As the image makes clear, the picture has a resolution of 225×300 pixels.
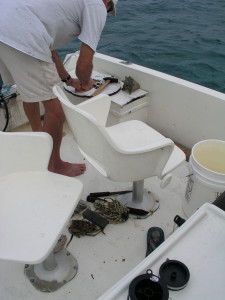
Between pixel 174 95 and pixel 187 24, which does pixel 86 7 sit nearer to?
pixel 174 95

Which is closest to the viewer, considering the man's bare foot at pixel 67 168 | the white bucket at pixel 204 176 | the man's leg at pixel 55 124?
the white bucket at pixel 204 176

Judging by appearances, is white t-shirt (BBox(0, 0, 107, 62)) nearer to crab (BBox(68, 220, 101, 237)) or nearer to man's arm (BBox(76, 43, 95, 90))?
man's arm (BBox(76, 43, 95, 90))

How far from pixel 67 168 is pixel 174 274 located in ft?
4.88

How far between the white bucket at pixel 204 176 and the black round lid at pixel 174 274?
849 mm

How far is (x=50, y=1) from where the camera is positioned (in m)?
1.57

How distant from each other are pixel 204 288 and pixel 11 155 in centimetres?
104

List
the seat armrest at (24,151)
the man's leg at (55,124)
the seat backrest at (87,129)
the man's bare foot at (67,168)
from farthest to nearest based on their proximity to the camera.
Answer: the man's bare foot at (67,168), the man's leg at (55,124), the seat armrest at (24,151), the seat backrest at (87,129)

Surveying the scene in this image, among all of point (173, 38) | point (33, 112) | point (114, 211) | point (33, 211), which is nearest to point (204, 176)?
point (114, 211)

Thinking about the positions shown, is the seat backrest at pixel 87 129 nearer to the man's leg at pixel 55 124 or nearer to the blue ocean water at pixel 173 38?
the man's leg at pixel 55 124

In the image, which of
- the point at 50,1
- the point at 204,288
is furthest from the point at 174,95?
the point at 204,288

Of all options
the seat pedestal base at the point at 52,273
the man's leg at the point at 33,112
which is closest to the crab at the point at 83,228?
the seat pedestal base at the point at 52,273

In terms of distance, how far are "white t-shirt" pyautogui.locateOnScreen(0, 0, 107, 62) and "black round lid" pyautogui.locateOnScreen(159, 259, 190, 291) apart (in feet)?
4.24

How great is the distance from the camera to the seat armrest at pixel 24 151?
1.38m

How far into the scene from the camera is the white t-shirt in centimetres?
154
